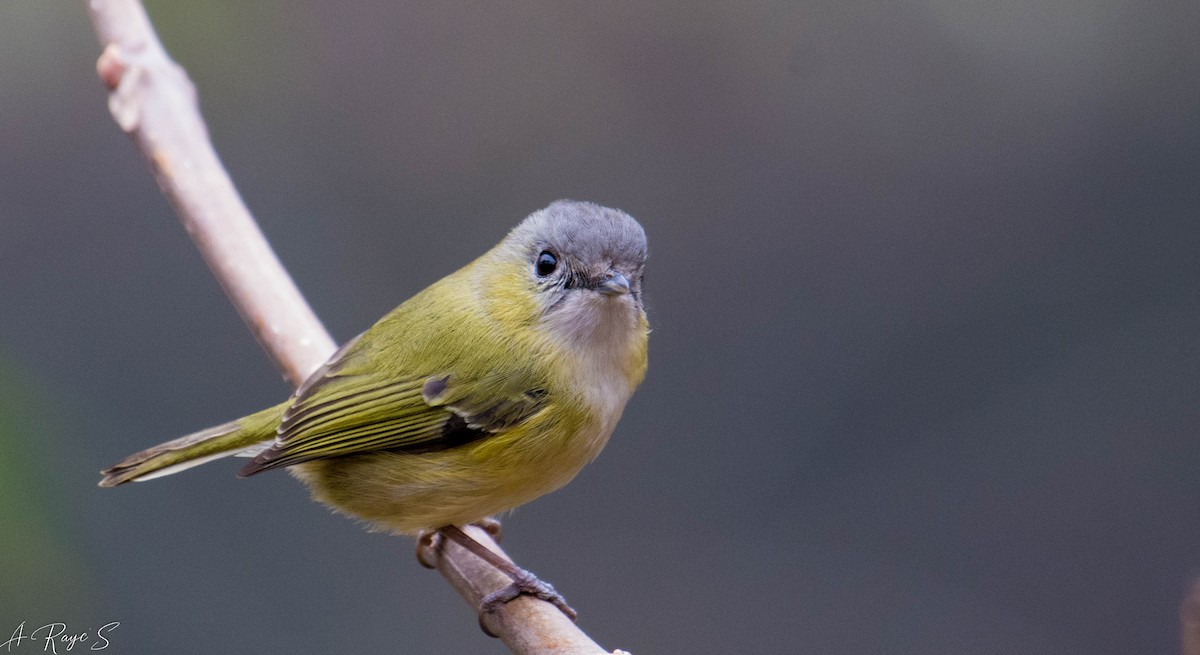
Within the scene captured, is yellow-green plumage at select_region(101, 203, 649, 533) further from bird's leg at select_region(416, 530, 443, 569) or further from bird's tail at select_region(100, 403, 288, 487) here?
bird's leg at select_region(416, 530, 443, 569)

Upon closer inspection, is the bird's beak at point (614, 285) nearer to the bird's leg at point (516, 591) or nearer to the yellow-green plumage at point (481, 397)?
the yellow-green plumage at point (481, 397)

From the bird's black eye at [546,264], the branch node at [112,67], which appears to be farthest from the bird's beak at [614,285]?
the branch node at [112,67]

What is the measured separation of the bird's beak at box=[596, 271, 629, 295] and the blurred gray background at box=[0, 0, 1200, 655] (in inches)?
56.9

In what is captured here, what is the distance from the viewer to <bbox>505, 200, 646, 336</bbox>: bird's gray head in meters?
2.29

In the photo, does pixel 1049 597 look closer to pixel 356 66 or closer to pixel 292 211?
pixel 292 211

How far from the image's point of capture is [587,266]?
7.51 feet

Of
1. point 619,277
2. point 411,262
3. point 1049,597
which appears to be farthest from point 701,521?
point 619,277

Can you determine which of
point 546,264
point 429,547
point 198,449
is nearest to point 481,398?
point 546,264

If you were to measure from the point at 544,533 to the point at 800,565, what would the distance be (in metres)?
0.85

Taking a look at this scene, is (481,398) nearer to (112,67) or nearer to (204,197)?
(204,197)

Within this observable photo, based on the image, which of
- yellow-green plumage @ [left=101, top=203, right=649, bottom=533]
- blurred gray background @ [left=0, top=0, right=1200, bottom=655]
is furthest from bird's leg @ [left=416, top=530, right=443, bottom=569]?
blurred gray background @ [left=0, top=0, right=1200, bottom=655]

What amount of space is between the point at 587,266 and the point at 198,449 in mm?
974

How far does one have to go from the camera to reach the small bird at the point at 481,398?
7.50 feet

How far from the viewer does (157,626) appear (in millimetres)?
3385
